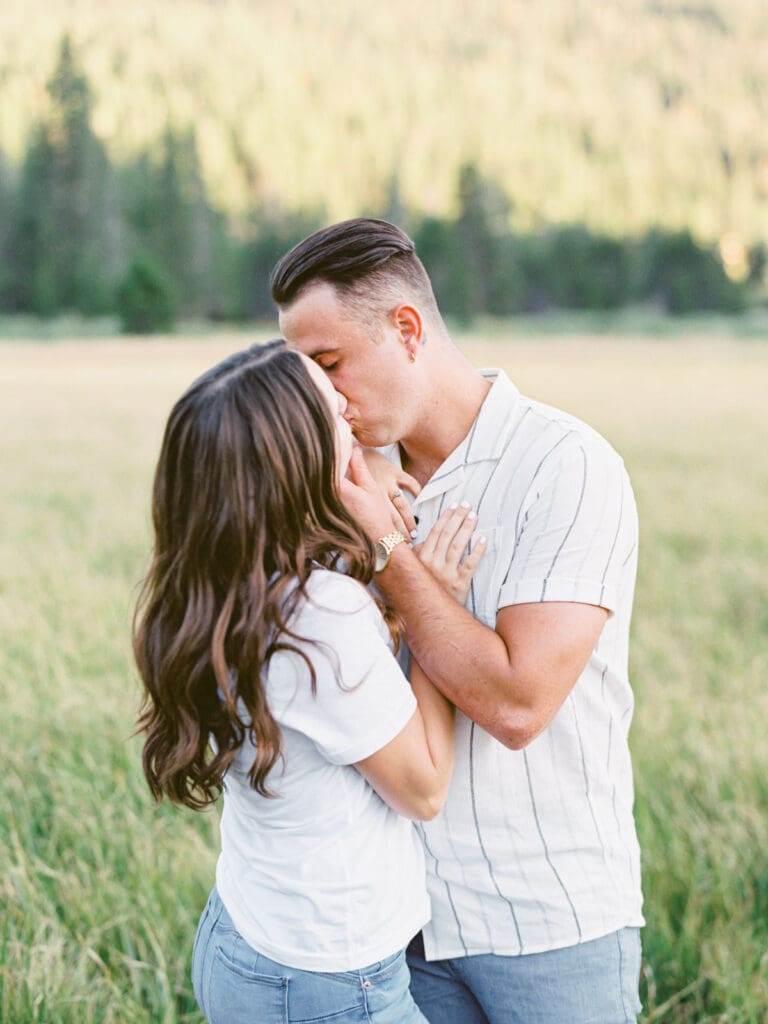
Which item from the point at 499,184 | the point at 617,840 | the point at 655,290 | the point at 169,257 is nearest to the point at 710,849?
the point at 617,840

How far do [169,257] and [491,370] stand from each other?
60.9 m

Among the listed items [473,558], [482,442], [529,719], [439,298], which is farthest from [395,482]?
[439,298]

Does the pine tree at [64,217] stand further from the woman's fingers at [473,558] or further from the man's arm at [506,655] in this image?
the man's arm at [506,655]

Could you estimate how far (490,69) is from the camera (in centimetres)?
10756

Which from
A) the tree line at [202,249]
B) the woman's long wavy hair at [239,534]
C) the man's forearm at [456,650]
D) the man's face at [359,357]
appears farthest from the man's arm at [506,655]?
the tree line at [202,249]

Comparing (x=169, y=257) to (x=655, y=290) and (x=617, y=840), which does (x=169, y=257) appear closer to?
(x=655, y=290)

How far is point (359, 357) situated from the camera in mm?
2271

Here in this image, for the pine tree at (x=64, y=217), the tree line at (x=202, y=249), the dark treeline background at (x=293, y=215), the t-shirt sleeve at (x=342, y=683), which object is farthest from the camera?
the dark treeline background at (x=293, y=215)

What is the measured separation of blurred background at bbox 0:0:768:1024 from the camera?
10.8ft

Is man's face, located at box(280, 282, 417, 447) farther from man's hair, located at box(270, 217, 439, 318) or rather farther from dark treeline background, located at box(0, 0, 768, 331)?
dark treeline background, located at box(0, 0, 768, 331)

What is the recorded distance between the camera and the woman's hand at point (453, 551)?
1.96 m

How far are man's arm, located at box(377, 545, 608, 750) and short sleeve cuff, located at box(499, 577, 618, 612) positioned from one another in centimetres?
1

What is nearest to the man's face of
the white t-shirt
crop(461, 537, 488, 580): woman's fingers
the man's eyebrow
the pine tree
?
the man's eyebrow

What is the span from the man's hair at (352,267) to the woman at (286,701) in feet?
1.80
